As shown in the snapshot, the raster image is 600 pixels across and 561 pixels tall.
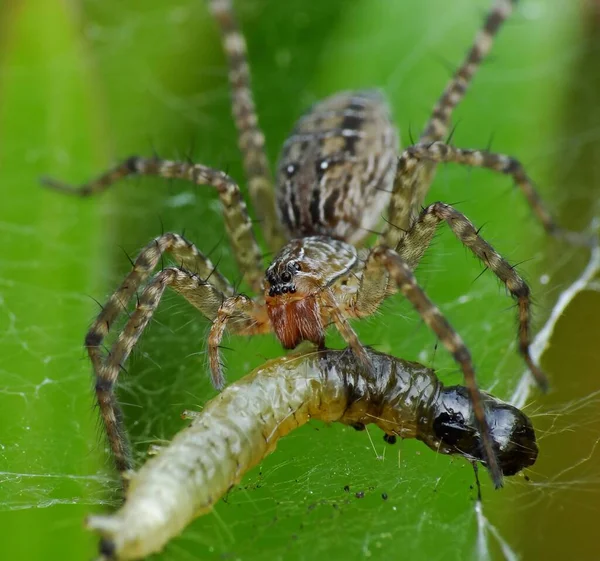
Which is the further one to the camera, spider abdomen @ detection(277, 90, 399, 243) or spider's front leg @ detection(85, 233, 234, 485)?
spider abdomen @ detection(277, 90, 399, 243)

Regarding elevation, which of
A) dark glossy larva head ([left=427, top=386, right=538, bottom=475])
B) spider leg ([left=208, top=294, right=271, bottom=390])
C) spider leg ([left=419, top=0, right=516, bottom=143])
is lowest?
dark glossy larva head ([left=427, top=386, right=538, bottom=475])

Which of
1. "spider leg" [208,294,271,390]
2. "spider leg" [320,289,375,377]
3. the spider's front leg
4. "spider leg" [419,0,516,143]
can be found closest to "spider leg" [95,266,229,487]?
the spider's front leg

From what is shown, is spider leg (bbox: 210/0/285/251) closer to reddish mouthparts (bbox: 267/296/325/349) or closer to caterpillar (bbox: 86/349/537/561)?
reddish mouthparts (bbox: 267/296/325/349)

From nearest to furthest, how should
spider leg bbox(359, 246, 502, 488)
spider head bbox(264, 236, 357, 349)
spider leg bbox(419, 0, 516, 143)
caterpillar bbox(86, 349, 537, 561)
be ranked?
caterpillar bbox(86, 349, 537, 561), spider leg bbox(359, 246, 502, 488), spider head bbox(264, 236, 357, 349), spider leg bbox(419, 0, 516, 143)

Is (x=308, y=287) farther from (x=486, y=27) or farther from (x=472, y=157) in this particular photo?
(x=486, y=27)

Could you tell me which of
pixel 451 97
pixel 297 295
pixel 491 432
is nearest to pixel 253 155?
pixel 451 97

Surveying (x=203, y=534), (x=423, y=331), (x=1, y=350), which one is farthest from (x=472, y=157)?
(x=1, y=350)
